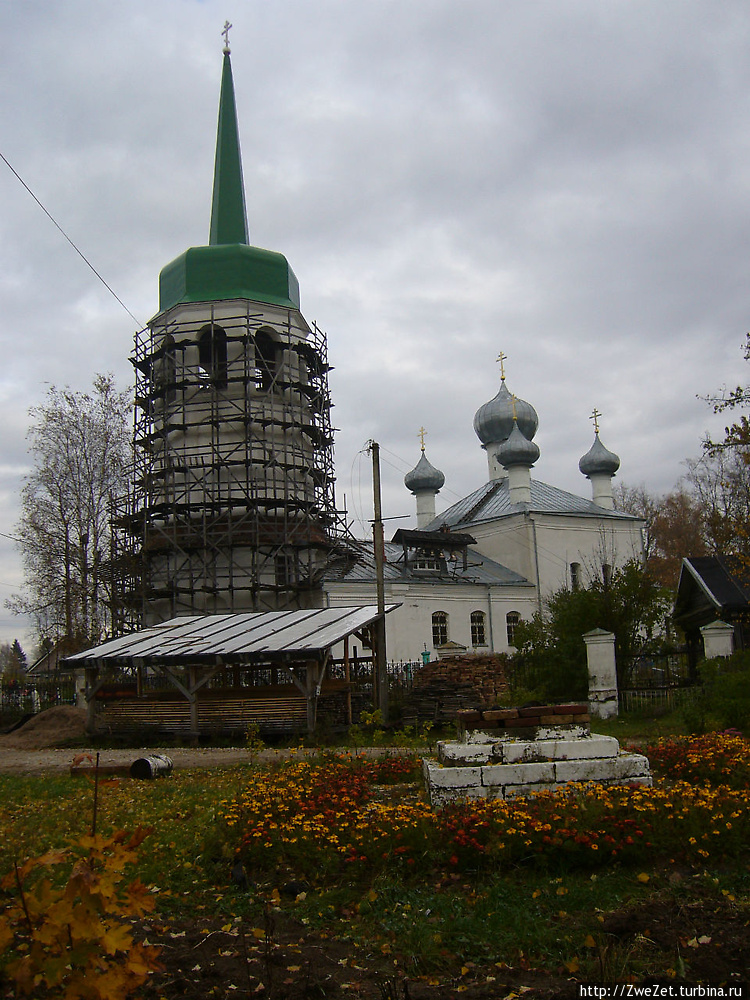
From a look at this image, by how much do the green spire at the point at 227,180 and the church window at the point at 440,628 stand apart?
50.7ft

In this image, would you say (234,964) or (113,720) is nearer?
Result: (234,964)

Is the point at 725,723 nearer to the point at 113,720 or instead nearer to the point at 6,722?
the point at 113,720

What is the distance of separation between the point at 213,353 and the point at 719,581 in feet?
56.8

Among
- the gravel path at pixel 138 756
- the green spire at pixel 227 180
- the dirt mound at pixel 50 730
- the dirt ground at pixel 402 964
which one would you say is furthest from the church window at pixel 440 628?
the dirt ground at pixel 402 964

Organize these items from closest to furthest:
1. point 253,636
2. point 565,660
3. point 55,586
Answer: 1. point 253,636
2. point 565,660
3. point 55,586

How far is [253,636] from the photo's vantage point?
61.9 ft

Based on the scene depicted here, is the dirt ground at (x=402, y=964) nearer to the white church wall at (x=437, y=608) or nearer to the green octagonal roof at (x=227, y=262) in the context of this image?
the white church wall at (x=437, y=608)

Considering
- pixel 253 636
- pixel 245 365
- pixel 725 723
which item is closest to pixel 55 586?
pixel 245 365

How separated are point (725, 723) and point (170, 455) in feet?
70.6

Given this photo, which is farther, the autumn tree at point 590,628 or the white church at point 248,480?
the white church at point 248,480

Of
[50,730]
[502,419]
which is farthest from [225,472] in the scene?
[502,419]

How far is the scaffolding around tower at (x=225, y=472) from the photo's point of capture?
28.6m

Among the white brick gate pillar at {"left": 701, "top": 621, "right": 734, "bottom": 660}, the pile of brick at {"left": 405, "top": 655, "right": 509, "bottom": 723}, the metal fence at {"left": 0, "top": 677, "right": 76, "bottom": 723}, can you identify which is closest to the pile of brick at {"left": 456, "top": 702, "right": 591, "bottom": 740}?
the pile of brick at {"left": 405, "top": 655, "right": 509, "bottom": 723}

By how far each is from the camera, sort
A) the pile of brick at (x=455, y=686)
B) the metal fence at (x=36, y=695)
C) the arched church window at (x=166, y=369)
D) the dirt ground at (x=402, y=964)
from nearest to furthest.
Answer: the dirt ground at (x=402, y=964), the pile of brick at (x=455, y=686), the metal fence at (x=36, y=695), the arched church window at (x=166, y=369)
